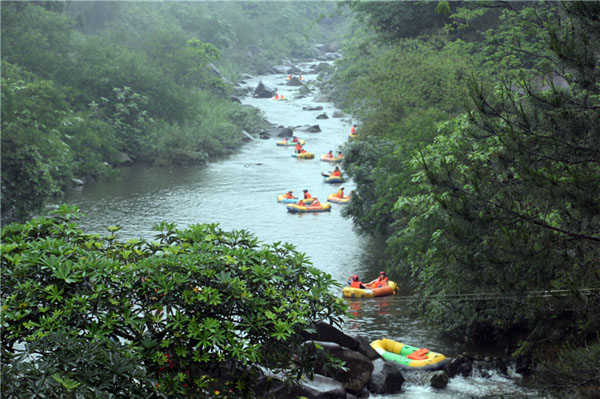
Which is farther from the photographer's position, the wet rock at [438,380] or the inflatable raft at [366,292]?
the inflatable raft at [366,292]

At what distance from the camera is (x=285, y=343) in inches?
320

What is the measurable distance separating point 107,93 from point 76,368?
3968 centimetres

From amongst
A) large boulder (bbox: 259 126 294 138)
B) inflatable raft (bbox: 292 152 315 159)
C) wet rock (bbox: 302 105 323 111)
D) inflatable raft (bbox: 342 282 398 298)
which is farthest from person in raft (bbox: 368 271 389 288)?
wet rock (bbox: 302 105 323 111)

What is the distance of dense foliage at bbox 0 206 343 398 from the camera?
7180mm

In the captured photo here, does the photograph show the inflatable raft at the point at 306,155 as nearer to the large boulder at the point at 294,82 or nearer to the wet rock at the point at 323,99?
the wet rock at the point at 323,99

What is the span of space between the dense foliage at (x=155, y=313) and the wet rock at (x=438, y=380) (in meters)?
6.68

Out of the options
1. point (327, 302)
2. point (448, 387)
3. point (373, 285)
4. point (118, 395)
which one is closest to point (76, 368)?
point (118, 395)

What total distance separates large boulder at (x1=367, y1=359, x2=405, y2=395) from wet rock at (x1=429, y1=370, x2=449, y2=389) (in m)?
0.64

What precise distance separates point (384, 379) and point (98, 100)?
34.5m

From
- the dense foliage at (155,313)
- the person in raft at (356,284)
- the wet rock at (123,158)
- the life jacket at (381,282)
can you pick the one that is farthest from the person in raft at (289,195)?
the dense foliage at (155,313)

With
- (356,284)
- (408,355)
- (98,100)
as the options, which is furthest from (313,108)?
(408,355)

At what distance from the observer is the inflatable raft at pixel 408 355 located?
14914 mm

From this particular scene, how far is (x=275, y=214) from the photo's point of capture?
3161cm

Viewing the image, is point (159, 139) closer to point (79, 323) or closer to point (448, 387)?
point (448, 387)
